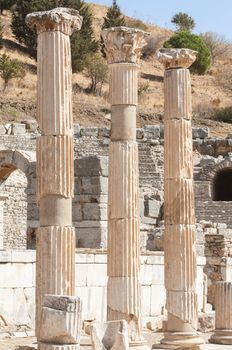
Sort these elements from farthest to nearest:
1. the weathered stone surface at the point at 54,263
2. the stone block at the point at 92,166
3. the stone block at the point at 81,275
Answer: the stone block at the point at 92,166 < the stone block at the point at 81,275 < the weathered stone surface at the point at 54,263

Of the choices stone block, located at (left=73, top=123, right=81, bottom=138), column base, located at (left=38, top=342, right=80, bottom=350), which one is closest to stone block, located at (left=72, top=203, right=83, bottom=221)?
column base, located at (left=38, top=342, right=80, bottom=350)

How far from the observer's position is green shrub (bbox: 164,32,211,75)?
7556 centimetres

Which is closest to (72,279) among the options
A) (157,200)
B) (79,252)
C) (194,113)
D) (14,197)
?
(79,252)

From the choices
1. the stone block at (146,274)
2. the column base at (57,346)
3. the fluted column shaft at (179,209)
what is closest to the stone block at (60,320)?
the column base at (57,346)

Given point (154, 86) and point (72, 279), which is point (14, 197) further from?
point (154, 86)

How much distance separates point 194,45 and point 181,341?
191 ft

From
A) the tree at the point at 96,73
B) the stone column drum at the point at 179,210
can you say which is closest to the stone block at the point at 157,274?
the stone column drum at the point at 179,210

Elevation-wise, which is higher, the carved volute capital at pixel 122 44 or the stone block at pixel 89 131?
the stone block at pixel 89 131

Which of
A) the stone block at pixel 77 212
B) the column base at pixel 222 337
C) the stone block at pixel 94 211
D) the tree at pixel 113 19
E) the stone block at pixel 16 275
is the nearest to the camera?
the stone block at pixel 16 275

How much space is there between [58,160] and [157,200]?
14600 millimetres

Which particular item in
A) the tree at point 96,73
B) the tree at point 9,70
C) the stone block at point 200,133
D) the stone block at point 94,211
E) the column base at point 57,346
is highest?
the tree at point 96,73

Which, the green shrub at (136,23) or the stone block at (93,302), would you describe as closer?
the stone block at (93,302)

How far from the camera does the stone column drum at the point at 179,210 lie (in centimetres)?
1980

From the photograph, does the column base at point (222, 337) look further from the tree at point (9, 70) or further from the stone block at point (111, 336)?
the tree at point (9, 70)
